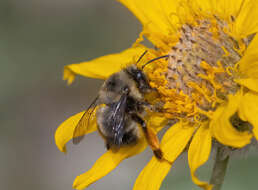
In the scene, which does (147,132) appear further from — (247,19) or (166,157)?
(247,19)

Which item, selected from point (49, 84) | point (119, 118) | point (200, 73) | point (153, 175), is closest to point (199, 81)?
point (200, 73)

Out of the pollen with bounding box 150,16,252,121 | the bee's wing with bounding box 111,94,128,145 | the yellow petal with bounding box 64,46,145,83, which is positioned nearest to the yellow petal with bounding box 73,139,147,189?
the bee's wing with bounding box 111,94,128,145

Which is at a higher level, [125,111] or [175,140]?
[125,111]

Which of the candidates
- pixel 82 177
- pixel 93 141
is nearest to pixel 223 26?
pixel 82 177

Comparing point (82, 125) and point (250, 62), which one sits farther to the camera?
point (82, 125)

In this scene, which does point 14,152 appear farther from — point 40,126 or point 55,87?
point 55,87

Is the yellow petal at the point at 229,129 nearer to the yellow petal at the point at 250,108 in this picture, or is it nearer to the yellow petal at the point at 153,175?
the yellow petal at the point at 250,108

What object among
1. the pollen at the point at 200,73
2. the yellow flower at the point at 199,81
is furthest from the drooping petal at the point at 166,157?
the pollen at the point at 200,73

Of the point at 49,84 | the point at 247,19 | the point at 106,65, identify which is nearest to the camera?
the point at 247,19
